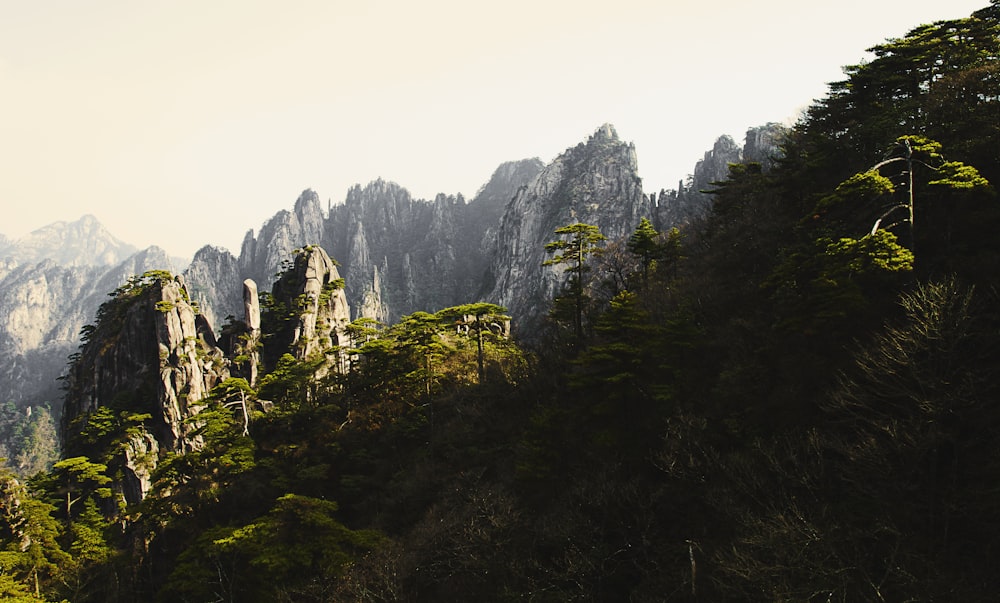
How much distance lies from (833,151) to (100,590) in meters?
60.7

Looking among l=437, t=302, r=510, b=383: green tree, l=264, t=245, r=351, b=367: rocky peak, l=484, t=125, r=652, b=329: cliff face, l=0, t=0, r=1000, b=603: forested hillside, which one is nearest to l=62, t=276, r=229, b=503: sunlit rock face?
l=264, t=245, r=351, b=367: rocky peak

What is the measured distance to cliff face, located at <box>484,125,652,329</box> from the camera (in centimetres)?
14938

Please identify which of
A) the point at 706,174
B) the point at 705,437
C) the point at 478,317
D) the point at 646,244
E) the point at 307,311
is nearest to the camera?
the point at 705,437

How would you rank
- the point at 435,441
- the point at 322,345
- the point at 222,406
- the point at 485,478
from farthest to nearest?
the point at 322,345 → the point at 222,406 → the point at 435,441 → the point at 485,478

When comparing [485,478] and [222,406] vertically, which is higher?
[222,406]

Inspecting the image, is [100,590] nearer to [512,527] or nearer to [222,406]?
[222,406]

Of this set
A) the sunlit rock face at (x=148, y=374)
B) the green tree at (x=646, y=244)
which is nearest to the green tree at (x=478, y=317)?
the green tree at (x=646, y=244)

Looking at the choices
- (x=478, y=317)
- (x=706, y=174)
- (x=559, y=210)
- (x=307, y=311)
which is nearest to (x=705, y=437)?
(x=478, y=317)

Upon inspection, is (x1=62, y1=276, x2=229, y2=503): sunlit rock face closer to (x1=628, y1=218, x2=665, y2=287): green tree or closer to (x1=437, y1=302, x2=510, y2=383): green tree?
(x1=437, y1=302, x2=510, y2=383): green tree

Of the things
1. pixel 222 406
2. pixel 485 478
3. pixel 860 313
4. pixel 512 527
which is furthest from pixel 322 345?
A: pixel 860 313

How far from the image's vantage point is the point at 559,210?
531ft

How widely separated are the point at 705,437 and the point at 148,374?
72.7 meters

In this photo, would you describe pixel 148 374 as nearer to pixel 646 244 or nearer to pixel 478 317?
pixel 478 317

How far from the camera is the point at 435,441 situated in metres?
36.2
